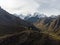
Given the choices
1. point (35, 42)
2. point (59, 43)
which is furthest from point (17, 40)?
point (59, 43)

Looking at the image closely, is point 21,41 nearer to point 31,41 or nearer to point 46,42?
point 31,41

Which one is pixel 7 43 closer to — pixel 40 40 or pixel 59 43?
pixel 40 40

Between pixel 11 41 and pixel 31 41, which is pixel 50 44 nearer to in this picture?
pixel 31 41

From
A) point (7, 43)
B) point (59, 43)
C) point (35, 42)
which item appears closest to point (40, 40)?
point (35, 42)

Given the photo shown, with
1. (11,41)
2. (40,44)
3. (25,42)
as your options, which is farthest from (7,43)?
(40,44)

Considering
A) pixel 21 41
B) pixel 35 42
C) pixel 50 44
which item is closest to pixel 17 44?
pixel 21 41
